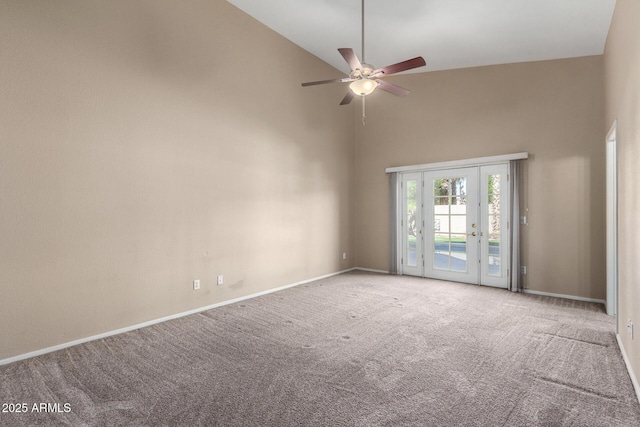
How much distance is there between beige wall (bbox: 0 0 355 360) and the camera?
297 cm

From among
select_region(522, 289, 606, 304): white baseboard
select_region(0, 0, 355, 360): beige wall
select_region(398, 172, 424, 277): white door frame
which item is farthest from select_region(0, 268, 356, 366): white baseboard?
select_region(522, 289, 606, 304): white baseboard

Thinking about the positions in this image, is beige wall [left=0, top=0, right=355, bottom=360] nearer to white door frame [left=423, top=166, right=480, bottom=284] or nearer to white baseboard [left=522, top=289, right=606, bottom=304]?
white door frame [left=423, top=166, right=480, bottom=284]

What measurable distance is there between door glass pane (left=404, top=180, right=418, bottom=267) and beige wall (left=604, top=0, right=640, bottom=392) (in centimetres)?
335

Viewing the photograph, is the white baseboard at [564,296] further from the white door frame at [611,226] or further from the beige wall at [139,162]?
the beige wall at [139,162]

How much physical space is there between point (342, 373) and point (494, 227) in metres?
4.17

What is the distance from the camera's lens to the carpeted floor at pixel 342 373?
83.6 inches

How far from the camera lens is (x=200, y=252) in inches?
172

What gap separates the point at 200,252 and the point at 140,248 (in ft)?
2.53

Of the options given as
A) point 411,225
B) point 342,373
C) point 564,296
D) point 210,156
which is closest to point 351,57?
point 210,156

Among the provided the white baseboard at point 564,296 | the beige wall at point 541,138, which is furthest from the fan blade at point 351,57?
the white baseboard at point 564,296

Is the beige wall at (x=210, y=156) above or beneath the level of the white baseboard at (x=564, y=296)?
above

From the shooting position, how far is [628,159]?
8.97ft

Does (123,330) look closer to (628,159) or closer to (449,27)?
(628,159)

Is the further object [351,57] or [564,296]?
[564,296]
